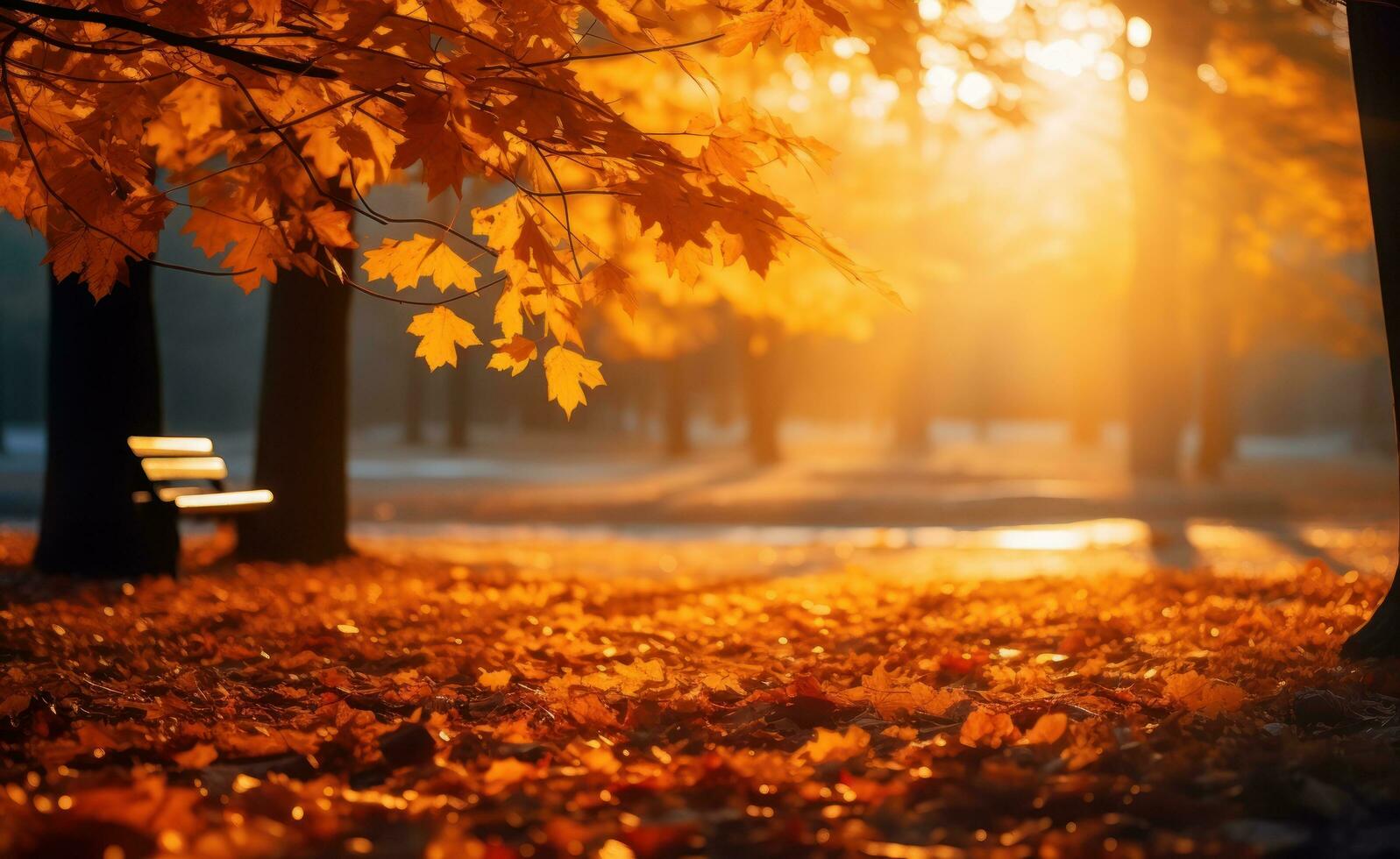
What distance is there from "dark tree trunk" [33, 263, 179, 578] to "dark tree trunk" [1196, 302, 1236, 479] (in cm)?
1713

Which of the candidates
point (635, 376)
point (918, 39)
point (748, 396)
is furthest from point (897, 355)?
point (918, 39)

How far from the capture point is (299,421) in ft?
28.0

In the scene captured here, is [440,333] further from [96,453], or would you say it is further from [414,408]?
[414,408]

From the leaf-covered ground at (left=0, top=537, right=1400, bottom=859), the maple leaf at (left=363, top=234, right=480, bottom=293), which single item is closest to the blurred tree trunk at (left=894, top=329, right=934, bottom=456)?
the leaf-covered ground at (left=0, top=537, right=1400, bottom=859)

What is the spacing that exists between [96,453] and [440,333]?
4389mm

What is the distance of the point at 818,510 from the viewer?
51.7ft

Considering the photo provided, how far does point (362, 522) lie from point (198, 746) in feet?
38.6

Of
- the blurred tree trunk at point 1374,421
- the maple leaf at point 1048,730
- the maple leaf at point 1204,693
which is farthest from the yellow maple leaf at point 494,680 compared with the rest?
the blurred tree trunk at point 1374,421

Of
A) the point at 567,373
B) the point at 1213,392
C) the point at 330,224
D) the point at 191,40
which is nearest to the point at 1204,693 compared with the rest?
the point at 567,373

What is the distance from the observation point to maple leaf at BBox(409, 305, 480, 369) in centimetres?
414

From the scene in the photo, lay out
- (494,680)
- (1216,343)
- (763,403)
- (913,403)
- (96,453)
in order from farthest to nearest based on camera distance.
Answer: (913,403)
(763,403)
(1216,343)
(96,453)
(494,680)

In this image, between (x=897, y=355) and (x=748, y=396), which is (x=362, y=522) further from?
(x=897, y=355)

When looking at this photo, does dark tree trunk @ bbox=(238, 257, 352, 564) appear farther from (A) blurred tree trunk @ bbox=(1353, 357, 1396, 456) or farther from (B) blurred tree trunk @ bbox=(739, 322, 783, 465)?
(A) blurred tree trunk @ bbox=(1353, 357, 1396, 456)

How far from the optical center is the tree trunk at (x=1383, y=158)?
4.64 meters
